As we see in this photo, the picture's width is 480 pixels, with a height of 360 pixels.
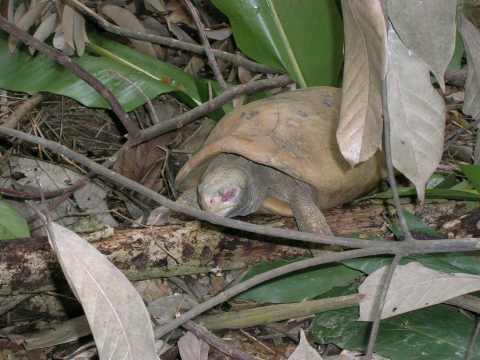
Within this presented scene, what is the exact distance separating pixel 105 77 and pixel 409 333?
5.56ft

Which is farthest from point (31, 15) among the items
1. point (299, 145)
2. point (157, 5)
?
point (299, 145)

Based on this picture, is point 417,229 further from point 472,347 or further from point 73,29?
point 73,29

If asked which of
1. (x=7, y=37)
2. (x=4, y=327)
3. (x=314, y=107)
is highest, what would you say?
(x=7, y=37)

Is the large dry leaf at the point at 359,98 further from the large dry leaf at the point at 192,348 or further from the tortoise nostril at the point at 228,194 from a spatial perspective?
the tortoise nostril at the point at 228,194

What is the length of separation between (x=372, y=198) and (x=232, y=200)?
0.53 m

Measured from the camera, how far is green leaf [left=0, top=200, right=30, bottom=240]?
204cm

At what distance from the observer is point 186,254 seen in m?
2.11

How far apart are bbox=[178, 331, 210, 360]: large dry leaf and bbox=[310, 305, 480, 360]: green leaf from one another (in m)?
0.34

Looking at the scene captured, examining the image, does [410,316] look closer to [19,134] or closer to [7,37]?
[19,134]

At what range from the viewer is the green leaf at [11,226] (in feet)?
6.70

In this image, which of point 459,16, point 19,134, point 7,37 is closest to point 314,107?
point 459,16

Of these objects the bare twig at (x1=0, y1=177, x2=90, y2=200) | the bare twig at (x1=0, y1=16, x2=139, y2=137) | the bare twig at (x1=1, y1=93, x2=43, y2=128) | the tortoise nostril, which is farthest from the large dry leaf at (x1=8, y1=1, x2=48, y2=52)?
the tortoise nostril

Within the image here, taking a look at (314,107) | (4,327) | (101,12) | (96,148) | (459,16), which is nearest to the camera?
(459,16)

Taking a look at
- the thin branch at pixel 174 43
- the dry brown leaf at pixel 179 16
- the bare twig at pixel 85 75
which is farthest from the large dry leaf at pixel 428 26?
the dry brown leaf at pixel 179 16
